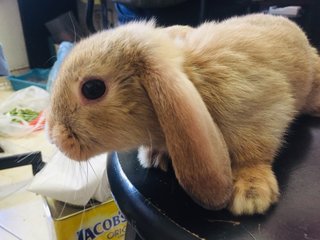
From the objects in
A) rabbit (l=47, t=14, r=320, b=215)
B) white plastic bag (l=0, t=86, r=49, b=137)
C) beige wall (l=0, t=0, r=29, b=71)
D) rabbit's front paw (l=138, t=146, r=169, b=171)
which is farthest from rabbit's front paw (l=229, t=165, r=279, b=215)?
beige wall (l=0, t=0, r=29, b=71)

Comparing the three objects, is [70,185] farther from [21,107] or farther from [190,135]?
[21,107]

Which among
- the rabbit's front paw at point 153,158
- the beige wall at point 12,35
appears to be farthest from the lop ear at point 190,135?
the beige wall at point 12,35

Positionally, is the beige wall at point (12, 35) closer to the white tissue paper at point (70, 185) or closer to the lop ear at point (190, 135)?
the white tissue paper at point (70, 185)

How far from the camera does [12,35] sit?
220 centimetres

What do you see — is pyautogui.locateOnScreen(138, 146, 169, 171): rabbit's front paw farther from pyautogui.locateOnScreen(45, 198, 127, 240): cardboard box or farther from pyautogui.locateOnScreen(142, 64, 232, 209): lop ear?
pyautogui.locateOnScreen(45, 198, 127, 240): cardboard box

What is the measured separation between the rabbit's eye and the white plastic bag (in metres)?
1.09

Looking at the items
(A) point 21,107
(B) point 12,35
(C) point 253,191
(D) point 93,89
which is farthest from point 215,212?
(B) point 12,35

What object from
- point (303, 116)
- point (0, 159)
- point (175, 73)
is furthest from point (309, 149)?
point (0, 159)

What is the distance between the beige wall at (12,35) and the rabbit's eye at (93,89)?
1956mm

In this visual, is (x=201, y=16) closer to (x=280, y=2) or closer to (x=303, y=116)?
(x=280, y=2)

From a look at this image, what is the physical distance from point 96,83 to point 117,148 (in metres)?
0.08

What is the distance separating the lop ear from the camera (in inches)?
13.6

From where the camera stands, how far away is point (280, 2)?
1099 mm

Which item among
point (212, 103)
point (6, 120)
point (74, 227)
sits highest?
point (212, 103)
